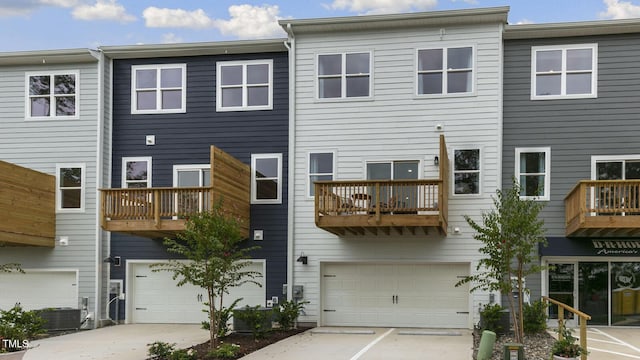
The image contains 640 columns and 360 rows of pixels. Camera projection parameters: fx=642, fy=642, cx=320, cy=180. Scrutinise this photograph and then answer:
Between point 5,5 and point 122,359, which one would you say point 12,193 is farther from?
point 5,5

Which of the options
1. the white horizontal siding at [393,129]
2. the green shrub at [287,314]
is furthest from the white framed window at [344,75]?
the green shrub at [287,314]

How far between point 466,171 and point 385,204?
9.05 ft

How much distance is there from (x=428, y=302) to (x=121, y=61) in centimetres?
1106

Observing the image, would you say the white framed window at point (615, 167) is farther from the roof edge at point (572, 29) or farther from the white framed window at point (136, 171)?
the white framed window at point (136, 171)

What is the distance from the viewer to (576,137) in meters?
16.5

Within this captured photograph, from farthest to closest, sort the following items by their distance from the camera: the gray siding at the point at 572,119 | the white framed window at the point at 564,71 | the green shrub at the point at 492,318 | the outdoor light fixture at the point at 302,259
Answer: the outdoor light fixture at the point at 302,259, the white framed window at the point at 564,71, the gray siding at the point at 572,119, the green shrub at the point at 492,318

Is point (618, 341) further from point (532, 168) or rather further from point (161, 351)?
point (161, 351)

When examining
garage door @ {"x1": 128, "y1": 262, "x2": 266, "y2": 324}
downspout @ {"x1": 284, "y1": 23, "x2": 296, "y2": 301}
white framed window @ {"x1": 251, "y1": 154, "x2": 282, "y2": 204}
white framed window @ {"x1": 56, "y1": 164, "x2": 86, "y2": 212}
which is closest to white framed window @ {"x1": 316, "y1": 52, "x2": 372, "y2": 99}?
downspout @ {"x1": 284, "y1": 23, "x2": 296, "y2": 301}

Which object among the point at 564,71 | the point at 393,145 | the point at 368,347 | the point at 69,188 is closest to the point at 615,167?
the point at 564,71

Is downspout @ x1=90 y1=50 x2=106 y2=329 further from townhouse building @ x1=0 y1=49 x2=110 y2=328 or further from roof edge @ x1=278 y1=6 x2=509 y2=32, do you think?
roof edge @ x1=278 y1=6 x2=509 y2=32

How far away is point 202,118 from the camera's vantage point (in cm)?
1820

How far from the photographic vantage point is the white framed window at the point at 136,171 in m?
18.3

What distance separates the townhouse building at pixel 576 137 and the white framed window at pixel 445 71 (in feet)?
3.24

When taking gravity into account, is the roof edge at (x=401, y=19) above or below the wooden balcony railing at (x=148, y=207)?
above
